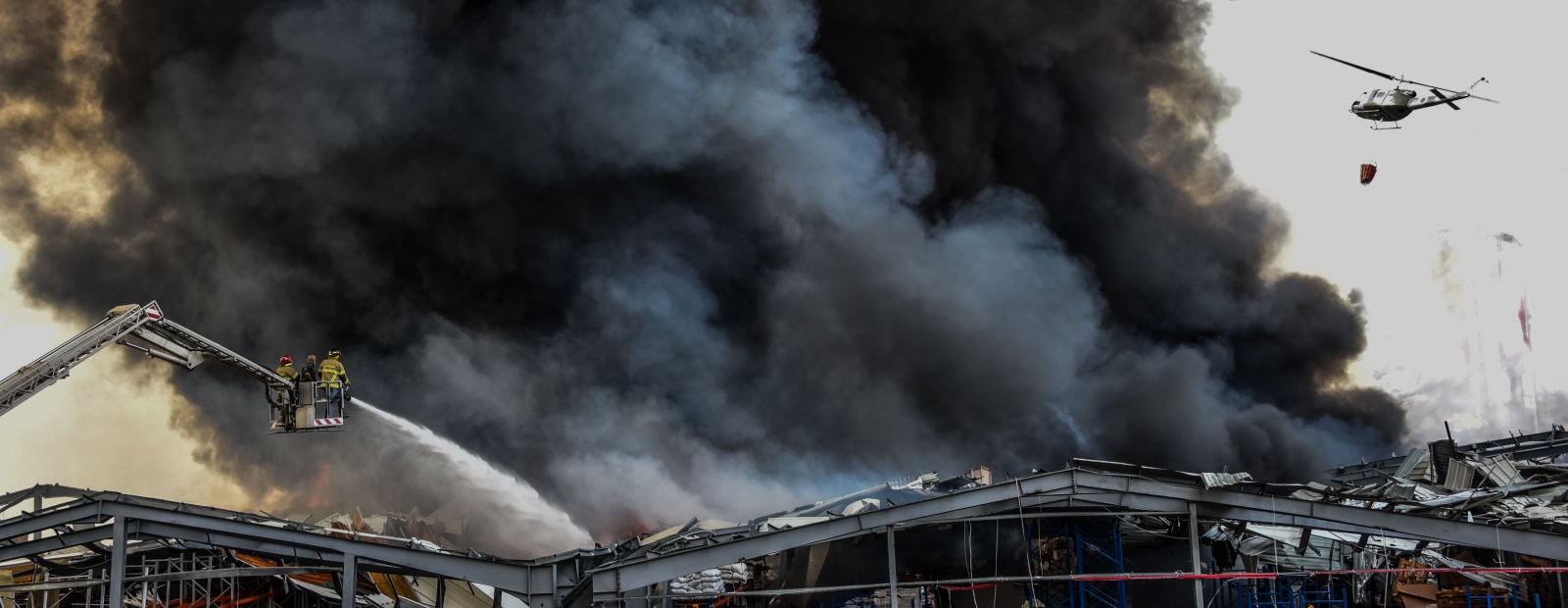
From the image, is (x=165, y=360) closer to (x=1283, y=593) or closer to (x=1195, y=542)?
(x=1195, y=542)

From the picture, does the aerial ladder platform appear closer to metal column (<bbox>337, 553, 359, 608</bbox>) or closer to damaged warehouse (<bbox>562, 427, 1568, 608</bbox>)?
metal column (<bbox>337, 553, 359, 608</bbox>)

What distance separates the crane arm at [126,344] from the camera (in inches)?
720

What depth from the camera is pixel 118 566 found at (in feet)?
55.4

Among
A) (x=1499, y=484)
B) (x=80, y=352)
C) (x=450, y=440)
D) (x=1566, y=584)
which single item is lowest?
(x=1566, y=584)

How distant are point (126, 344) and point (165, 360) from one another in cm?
106

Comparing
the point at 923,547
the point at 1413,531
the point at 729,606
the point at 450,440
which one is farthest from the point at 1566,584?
the point at 450,440

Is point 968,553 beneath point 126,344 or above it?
beneath

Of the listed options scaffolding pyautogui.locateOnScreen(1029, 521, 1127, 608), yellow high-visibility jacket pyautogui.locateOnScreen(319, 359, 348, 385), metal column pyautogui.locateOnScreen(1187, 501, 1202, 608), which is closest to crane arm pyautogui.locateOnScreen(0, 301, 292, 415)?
yellow high-visibility jacket pyautogui.locateOnScreen(319, 359, 348, 385)

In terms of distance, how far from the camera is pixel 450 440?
132 ft

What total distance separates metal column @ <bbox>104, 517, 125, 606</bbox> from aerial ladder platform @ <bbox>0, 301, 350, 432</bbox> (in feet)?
8.23

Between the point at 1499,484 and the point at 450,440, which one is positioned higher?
the point at 450,440

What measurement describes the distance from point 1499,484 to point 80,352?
87.6 ft

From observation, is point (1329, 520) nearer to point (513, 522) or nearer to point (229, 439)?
point (513, 522)

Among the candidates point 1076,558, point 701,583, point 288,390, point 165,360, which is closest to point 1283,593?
point 1076,558
